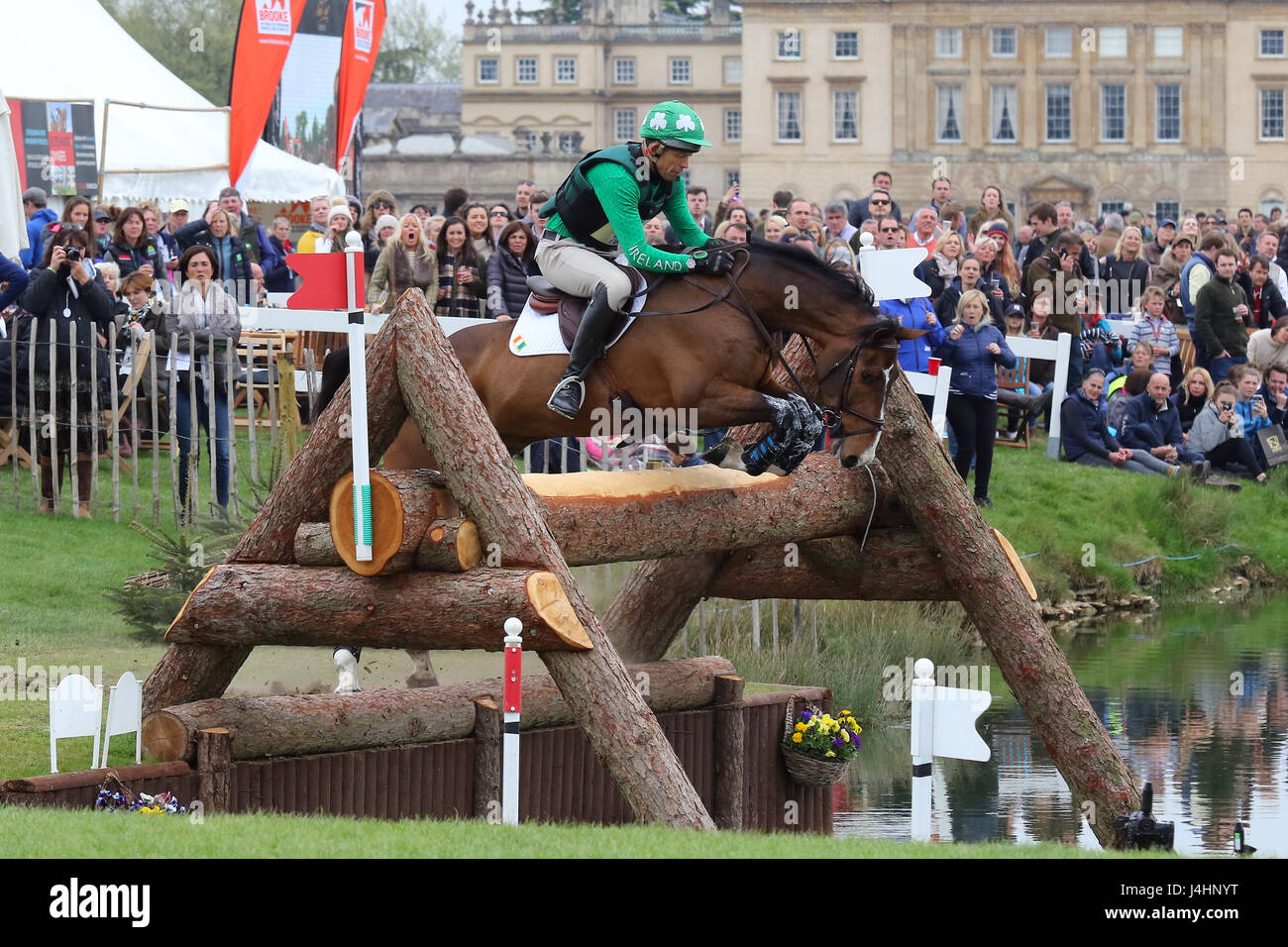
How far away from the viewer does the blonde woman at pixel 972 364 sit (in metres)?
18.5

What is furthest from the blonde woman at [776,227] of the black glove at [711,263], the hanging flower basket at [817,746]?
the black glove at [711,263]

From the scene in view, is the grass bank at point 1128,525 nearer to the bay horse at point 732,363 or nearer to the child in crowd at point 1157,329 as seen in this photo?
the child in crowd at point 1157,329

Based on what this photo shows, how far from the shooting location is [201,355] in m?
16.7

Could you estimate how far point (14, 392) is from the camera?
54.2 ft

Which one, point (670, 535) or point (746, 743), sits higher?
point (670, 535)

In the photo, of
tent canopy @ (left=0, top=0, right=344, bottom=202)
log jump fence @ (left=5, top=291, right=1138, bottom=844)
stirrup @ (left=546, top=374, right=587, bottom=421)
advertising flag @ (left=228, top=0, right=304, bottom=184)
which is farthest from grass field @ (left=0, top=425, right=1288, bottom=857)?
advertising flag @ (left=228, top=0, right=304, bottom=184)

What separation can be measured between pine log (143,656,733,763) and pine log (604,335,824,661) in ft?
3.69

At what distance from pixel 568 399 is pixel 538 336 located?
1.57 feet

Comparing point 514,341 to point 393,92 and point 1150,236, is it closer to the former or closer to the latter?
point 1150,236

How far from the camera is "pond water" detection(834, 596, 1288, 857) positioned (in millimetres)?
11531

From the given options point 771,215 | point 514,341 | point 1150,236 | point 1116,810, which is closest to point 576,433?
point 514,341

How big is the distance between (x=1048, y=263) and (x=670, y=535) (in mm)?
12800

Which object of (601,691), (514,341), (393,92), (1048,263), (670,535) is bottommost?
(601,691)

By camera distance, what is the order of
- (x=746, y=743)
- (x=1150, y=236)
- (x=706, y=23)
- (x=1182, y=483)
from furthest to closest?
(x=706, y=23) < (x=1150, y=236) < (x=1182, y=483) < (x=746, y=743)
